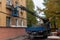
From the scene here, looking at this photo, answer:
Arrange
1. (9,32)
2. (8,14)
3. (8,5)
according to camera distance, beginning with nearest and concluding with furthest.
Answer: (9,32), (8,14), (8,5)

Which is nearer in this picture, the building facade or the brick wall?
the brick wall

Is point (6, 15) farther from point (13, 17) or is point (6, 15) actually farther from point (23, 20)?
point (23, 20)

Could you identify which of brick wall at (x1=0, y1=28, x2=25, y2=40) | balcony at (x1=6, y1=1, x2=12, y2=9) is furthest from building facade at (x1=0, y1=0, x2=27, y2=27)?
brick wall at (x1=0, y1=28, x2=25, y2=40)

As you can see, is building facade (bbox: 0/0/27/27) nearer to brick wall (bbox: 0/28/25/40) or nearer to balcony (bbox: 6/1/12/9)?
balcony (bbox: 6/1/12/9)

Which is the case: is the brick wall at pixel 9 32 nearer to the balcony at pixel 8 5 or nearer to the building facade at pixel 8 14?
the building facade at pixel 8 14

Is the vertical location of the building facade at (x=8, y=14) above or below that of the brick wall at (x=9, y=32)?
above

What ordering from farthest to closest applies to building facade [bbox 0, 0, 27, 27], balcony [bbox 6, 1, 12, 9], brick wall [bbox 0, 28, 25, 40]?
balcony [bbox 6, 1, 12, 9] → building facade [bbox 0, 0, 27, 27] → brick wall [bbox 0, 28, 25, 40]

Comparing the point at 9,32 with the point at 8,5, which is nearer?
the point at 9,32

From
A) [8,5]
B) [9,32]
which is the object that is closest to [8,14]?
[8,5]

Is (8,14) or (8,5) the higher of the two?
(8,5)

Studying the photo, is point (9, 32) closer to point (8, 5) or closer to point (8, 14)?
point (8, 14)

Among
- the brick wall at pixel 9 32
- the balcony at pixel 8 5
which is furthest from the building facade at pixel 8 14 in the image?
the brick wall at pixel 9 32

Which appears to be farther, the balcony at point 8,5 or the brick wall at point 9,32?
the balcony at point 8,5

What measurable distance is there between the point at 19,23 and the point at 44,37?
871 centimetres
